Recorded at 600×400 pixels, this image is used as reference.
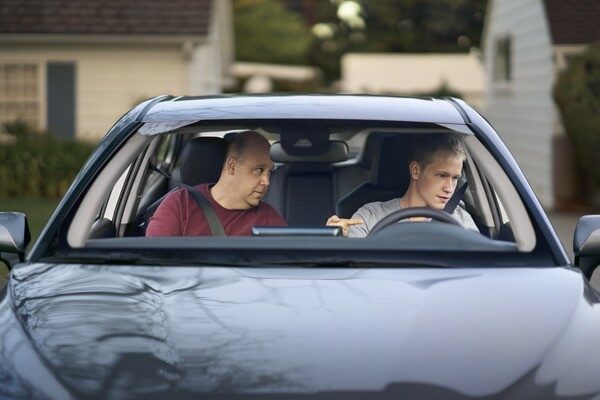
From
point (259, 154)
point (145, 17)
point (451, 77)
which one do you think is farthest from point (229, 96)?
point (451, 77)

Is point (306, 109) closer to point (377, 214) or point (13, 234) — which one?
point (377, 214)

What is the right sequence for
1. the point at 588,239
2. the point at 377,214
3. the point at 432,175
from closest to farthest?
1. the point at 588,239
2. the point at 432,175
3. the point at 377,214

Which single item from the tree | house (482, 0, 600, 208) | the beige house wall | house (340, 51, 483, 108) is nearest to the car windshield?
house (482, 0, 600, 208)

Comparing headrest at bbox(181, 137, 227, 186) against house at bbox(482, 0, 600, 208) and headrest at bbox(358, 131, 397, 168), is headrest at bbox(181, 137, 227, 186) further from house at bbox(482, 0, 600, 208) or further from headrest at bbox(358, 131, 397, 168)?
house at bbox(482, 0, 600, 208)

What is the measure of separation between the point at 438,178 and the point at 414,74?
54894 millimetres

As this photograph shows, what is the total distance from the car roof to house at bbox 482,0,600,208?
17.8 m

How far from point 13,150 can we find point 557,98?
859cm

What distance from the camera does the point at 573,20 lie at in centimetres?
2320

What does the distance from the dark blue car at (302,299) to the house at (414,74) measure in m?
53.9

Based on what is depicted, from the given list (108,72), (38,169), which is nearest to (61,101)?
(108,72)

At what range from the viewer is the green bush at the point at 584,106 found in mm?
20156

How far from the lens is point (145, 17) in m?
26.0

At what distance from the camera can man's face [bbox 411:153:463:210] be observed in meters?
5.43

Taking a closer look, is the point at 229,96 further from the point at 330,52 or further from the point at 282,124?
the point at 330,52
